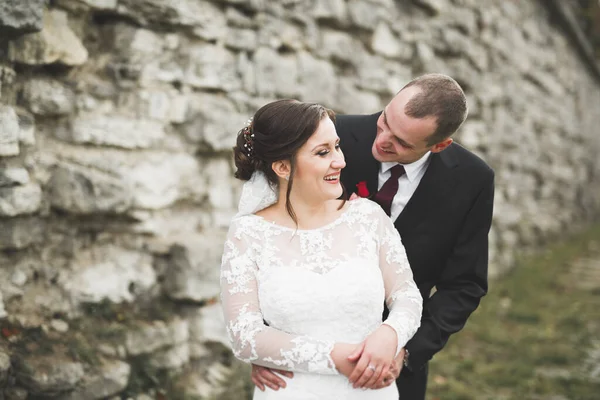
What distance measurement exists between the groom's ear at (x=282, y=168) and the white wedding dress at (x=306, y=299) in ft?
0.61

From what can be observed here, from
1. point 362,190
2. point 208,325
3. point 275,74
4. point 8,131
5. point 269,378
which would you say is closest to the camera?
point 269,378

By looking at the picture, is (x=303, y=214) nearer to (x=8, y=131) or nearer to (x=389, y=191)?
(x=389, y=191)

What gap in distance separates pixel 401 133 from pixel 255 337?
0.89 meters

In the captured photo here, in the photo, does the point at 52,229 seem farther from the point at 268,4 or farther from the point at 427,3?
the point at 427,3

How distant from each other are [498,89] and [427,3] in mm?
2115

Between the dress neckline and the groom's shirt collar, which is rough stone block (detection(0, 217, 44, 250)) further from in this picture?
the groom's shirt collar

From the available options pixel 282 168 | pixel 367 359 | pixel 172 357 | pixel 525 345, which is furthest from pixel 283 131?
pixel 525 345

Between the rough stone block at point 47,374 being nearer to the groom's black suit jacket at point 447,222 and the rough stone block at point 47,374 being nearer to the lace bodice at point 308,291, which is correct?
the lace bodice at point 308,291

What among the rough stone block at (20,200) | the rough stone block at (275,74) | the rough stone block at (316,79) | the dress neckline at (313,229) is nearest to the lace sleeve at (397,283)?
the dress neckline at (313,229)

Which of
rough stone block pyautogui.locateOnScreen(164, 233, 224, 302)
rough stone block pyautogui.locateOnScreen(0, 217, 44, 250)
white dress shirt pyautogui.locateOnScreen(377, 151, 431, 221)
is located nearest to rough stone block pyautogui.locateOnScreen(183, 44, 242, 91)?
rough stone block pyautogui.locateOnScreen(164, 233, 224, 302)

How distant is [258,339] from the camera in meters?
1.94

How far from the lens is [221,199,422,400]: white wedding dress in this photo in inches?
76.6

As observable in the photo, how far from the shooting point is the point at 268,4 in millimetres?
3781

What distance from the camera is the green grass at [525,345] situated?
423 centimetres
